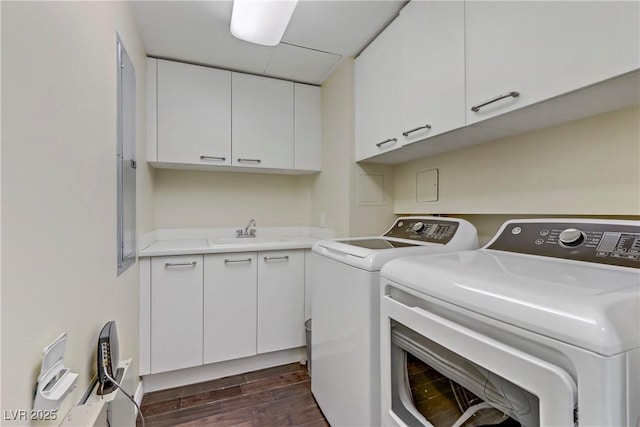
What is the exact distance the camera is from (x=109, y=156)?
1.15 metres

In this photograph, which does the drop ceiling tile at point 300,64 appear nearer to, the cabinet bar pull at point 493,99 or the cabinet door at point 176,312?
the cabinet bar pull at point 493,99

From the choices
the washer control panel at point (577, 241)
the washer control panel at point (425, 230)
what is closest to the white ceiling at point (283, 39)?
the washer control panel at point (425, 230)

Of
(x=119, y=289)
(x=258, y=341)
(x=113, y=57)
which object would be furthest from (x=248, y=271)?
(x=113, y=57)

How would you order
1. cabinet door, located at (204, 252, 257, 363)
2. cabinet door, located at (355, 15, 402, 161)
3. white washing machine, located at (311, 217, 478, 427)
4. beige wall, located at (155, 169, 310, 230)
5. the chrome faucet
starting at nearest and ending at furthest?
1. white washing machine, located at (311, 217, 478, 427)
2. cabinet door, located at (355, 15, 402, 161)
3. cabinet door, located at (204, 252, 257, 363)
4. beige wall, located at (155, 169, 310, 230)
5. the chrome faucet

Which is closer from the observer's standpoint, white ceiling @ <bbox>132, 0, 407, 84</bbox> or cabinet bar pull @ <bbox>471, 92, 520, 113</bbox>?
cabinet bar pull @ <bbox>471, 92, 520, 113</bbox>

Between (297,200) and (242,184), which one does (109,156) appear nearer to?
(242,184)

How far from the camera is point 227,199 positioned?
8.28 ft

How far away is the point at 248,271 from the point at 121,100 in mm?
1223

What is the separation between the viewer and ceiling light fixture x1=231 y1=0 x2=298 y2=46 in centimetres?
136

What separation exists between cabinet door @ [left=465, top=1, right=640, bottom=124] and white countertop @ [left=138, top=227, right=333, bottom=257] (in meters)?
1.46

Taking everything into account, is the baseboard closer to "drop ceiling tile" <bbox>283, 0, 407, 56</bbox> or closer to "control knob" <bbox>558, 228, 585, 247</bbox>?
"control knob" <bbox>558, 228, 585, 247</bbox>

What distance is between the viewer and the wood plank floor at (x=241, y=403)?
155cm

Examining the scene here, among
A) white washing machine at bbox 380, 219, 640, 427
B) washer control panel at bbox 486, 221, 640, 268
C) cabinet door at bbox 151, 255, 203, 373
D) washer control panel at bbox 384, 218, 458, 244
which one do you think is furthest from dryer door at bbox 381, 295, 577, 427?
cabinet door at bbox 151, 255, 203, 373

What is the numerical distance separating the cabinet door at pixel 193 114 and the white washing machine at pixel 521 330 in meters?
1.71
